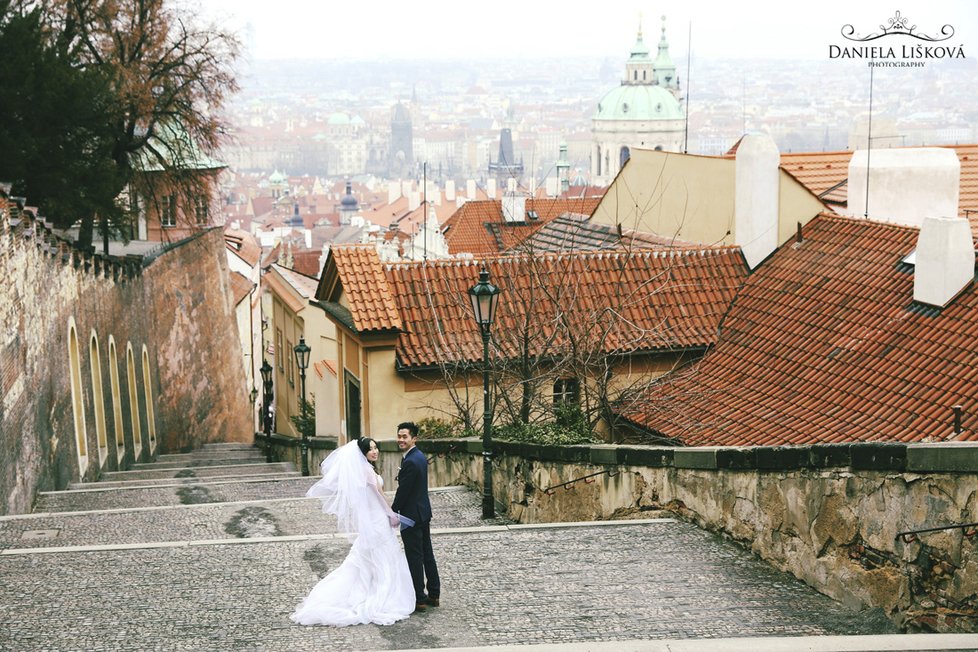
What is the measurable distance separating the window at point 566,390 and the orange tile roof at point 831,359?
799 mm

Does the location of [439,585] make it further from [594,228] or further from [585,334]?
[594,228]

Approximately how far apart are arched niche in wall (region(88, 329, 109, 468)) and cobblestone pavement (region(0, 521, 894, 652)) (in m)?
13.5

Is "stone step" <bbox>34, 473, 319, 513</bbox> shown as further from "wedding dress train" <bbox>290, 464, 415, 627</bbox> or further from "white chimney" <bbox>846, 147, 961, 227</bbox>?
"white chimney" <bbox>846, 147, 961, 227</bbox>

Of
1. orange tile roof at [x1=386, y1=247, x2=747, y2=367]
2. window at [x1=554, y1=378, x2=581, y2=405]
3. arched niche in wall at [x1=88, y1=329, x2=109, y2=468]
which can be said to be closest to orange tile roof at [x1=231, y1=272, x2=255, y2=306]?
arched niche in wall at [x1=88, y1=329, x2=109, y2=468]

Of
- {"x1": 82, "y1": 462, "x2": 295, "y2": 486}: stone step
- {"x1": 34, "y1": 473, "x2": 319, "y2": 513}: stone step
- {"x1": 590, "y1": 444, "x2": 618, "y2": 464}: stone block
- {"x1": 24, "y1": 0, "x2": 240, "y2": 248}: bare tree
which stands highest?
{"x1": 24, "y1": 0, "x2": 240, "y2": 248}: bare tree

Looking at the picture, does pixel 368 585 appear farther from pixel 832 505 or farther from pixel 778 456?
pixel 832 505

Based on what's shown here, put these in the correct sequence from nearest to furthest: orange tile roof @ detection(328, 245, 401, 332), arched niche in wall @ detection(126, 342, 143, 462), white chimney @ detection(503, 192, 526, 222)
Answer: orange tile roof @ detection(328, 245, 401, 332)
arched niche in wall @ detection(126, 342, 143, 462)
white chimney @ detection(503, 192, 526, 222)

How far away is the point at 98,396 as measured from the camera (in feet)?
78.1

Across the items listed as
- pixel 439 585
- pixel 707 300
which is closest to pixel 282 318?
pixel 707 300

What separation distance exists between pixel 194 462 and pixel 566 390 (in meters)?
13.4

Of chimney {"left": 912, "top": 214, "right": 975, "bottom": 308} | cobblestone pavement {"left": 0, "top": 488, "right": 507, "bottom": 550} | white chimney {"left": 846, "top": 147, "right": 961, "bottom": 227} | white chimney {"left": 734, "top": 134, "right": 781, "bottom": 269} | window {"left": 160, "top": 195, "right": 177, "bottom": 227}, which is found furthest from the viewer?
window {"left": 160, "top": 195, "right": 177, "bottom": 227}

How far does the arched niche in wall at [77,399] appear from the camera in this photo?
2041cm

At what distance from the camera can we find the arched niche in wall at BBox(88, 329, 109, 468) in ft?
76.1

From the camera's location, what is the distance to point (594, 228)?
2600cm
